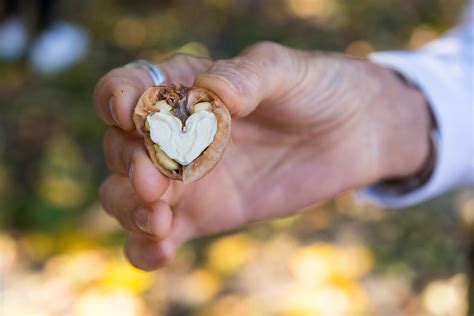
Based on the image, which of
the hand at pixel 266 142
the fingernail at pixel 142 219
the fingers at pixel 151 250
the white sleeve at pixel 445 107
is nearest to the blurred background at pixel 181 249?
the white sleeve at pixel 445 107

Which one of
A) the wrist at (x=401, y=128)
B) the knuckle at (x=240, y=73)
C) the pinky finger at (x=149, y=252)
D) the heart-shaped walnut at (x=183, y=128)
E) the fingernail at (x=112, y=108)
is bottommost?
the pinky finger at (x=149, y=252)

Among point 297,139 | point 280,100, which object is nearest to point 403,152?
point 297,139

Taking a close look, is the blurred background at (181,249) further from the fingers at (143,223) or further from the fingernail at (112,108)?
the fingernail at (112,108)

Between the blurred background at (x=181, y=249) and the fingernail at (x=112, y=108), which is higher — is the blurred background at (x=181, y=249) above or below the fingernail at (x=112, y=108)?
above

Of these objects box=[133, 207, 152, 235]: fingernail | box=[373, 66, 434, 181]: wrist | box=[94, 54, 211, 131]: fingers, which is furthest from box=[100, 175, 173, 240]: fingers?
box=[373, 66, 434, 181]: wrist

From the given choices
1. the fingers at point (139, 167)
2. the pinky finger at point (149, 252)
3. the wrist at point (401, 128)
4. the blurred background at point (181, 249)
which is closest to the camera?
the fingers at point (139, 167)

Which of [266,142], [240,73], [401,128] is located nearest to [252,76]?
[240,73]

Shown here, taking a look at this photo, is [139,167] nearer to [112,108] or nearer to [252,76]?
[112,108]
